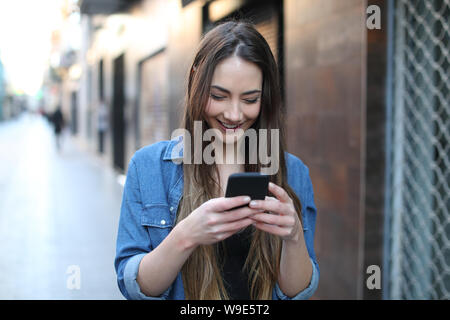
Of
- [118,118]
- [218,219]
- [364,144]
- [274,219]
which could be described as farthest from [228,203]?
[118,118]

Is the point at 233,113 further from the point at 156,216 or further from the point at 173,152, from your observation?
the point at 156,216

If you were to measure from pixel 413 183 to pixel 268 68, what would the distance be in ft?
7.84

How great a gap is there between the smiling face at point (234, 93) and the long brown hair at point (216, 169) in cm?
2

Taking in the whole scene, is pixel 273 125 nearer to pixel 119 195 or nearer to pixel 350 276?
pixel 350 276

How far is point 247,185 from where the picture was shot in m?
1.37

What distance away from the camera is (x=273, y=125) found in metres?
1.74

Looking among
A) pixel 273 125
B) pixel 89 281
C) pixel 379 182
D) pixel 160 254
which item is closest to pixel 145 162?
pixel 160 254

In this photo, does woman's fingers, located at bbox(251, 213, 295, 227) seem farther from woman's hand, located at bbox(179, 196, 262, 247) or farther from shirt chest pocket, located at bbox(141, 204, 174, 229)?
shirt chest pocket, located at bbox(141, 204, 174, 229)

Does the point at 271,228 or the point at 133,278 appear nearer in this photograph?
the point at 271,228

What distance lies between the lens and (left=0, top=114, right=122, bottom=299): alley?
4.93 meters

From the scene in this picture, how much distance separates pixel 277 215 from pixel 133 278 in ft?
1.65

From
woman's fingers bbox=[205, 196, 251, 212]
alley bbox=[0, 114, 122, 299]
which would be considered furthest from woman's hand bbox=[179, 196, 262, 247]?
alley bbox=[0, 114, 122, 299]

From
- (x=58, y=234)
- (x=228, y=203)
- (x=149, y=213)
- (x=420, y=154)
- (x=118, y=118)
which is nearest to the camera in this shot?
(x=228, y=203)

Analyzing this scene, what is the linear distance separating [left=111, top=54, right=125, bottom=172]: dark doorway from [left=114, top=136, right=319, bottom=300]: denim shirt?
43.4ft
